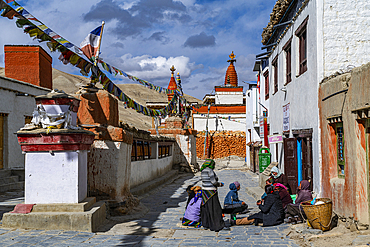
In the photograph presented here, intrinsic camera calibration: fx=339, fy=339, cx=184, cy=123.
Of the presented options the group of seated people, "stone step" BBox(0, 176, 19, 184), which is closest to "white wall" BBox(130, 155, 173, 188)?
the group of seated people

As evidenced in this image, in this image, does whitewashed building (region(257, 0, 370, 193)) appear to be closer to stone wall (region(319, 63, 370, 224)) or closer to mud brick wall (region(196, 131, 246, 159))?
stone wall (region(319, 63, 370, 224))

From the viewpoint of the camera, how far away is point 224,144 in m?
29.6

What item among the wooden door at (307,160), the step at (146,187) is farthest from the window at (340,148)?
the step at (146,187)

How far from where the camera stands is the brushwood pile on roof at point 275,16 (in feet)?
37.7

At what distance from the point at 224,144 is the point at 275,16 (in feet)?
58.9

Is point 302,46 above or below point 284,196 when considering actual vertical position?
above

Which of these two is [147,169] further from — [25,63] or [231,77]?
[231,77]

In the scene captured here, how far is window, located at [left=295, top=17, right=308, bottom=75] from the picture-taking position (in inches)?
364

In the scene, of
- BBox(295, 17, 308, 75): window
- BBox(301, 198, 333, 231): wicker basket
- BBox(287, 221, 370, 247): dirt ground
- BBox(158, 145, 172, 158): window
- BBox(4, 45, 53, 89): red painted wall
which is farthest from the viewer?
BBox(158, 145, 172, 158): window

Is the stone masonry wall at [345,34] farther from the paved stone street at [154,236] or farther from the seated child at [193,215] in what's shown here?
the seated child at [193,215]

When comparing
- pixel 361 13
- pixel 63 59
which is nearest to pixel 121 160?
pixel 63 59

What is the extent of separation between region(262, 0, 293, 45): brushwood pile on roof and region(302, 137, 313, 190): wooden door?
479cm

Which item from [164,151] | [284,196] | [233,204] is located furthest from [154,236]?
[164,151]

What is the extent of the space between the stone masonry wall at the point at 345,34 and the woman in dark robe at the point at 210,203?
3.64 metres
